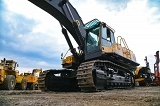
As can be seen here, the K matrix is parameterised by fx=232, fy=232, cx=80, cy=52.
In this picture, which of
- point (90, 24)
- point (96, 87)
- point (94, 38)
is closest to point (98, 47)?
point (94, 38)

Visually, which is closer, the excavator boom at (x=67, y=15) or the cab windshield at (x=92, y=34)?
the excavator boom at (x=67, y=15)

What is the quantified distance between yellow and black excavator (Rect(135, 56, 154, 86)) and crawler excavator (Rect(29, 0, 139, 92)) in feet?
20.3

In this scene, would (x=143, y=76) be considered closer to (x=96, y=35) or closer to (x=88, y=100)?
(x=96, y=35)

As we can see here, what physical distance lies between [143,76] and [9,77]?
1027 cm

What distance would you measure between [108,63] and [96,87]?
1904mm

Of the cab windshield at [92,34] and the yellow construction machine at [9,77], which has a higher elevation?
the cab windshield at [92,34]

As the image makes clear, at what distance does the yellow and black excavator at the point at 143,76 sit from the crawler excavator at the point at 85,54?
617 cm

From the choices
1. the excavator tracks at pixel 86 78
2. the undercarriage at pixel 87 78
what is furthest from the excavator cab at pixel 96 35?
the excavator tracks at pixel 86 78

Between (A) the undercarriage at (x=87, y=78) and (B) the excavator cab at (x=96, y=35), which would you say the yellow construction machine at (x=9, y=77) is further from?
(B) the excavator cab at (x=96, y=35)

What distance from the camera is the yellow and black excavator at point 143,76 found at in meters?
17.3

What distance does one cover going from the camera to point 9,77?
1775cm

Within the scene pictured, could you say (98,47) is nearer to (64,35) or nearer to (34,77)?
(64,35)

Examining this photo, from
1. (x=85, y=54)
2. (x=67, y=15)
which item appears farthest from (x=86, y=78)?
(x=67, y=15)

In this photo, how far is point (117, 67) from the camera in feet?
37.1
